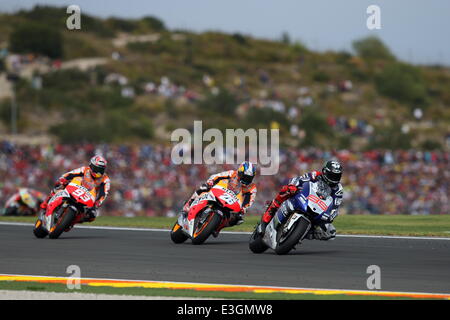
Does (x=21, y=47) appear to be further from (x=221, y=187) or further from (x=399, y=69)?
(x=221, y=187)

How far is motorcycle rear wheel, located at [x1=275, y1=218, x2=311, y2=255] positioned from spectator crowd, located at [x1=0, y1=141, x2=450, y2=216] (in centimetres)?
1971

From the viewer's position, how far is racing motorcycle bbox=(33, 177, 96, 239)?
1590cm

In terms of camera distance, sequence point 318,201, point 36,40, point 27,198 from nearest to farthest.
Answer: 1. point 318,201
2. point 27,198
3. point 36,40

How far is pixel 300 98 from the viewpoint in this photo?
68438 mm

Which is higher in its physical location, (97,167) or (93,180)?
(97,167)

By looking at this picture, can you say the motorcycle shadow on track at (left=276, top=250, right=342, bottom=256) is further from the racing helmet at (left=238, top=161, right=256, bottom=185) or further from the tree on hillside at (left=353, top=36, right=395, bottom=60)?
the tree on hillside at (left=353, top=36, right=395, bottom=60)

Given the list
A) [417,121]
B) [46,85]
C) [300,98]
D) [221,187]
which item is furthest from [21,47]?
[221,187]

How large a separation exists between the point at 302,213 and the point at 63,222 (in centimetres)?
487

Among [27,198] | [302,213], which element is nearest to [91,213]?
[302,213]

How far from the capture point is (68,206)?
628 inches

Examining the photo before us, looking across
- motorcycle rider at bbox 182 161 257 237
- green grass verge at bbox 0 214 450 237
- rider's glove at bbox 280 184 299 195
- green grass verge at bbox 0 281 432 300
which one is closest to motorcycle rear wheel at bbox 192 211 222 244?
motorcycle rider at bbox 182 161 257 237

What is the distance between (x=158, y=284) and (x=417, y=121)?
58843mm

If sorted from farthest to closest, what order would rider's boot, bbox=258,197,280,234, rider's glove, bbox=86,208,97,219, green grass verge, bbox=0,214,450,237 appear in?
1. green grass verge, bbox=0,214,450,237
2. rider's glove, bbox=86,208,97,219
3. rider's boot, bbox=258,197,280,234

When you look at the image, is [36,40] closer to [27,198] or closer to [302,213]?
[27,198]
